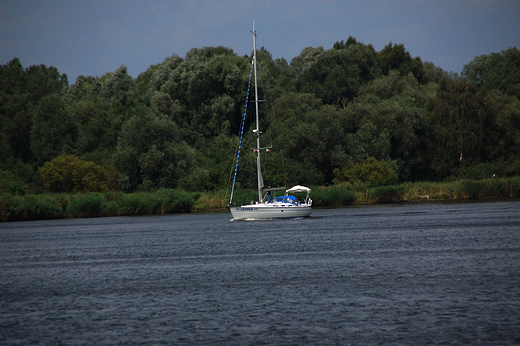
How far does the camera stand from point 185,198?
274ft

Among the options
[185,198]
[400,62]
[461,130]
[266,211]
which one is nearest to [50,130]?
[185,198]

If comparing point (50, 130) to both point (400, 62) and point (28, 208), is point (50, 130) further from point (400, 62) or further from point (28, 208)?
point (400, 62)

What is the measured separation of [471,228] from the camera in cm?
5025

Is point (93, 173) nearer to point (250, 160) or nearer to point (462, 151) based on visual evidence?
point (250, 160)

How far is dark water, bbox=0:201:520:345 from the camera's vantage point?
719 inches

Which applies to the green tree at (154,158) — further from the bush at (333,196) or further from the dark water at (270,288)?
the dark water at (270,288)

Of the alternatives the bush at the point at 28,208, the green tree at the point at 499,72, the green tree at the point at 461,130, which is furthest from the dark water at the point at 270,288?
the green tree at the point at 499,72

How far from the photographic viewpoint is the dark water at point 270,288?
59.9ft

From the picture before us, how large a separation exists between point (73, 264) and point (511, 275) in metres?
26.2

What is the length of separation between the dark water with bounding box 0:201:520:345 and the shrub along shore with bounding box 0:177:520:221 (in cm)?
2893

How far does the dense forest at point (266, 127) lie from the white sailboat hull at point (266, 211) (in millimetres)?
26382

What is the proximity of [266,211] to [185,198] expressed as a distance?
22716 mm

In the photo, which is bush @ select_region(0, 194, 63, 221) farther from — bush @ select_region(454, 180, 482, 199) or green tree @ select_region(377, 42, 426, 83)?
green tree @ select_region(377, 42, 426, 83)

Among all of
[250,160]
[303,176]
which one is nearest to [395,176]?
[303,176]
